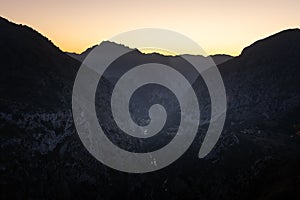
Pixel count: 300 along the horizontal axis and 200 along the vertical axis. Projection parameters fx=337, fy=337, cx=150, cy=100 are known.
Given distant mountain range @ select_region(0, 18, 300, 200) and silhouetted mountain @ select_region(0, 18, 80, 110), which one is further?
silhouetted mountain @ select_region(0, 18, 80, 110)

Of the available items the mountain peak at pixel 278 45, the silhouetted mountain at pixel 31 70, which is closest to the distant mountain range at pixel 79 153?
the silhouetted mountain at pixel 31 70

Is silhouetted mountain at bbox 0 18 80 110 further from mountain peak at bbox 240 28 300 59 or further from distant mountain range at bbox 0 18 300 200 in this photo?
mountain peak at bbox 240 28 300 59

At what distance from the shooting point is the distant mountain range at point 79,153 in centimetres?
5816

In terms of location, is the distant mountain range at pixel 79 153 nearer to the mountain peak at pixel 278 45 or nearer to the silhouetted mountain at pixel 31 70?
the silhouetted mountain at pixel 31 70

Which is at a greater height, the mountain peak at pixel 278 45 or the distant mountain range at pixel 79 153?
the mountain peak at pixel 278 45

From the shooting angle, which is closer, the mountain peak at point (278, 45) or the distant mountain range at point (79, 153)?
the distant mountain range at point (79, 153)

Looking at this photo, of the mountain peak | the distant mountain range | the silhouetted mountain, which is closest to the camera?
the distant mountain range

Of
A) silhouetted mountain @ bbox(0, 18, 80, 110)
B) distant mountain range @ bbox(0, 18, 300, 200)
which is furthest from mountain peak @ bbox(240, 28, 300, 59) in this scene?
silhouetted mountain @ bbox(0, 18, 80, 110)

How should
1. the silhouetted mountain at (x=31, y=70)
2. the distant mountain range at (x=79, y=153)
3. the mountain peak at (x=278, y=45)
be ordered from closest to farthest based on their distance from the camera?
the distant mountain range at (x=79, y=153), the silhouetted mountain at (x=31, y=70), the mountain peak at (x=278, y=45)

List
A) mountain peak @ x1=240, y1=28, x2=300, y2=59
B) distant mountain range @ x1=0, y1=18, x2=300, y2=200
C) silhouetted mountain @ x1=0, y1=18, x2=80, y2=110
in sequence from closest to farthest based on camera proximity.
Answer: distant mountain range @ x1=0, y1=18, x2=300, y2=200
silhouetted mountain @ x1=0, y1=18, x2=80, y2=110
mountain peak @ x1=240, y1=28, x2=300, y2=59

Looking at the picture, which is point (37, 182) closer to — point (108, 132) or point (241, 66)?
point (108, 132)

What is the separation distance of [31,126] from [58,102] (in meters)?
12.8

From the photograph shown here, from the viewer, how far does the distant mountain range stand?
5816cm

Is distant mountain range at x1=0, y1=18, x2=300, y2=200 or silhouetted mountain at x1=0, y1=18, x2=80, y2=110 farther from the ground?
silhouetted mountain at x1=0, y1=18, x2=80, y2=110
